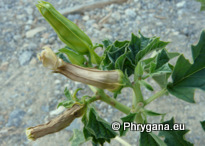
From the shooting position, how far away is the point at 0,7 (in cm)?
211

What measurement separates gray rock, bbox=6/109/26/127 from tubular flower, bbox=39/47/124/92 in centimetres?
88

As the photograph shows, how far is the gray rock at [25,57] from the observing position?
1.69m

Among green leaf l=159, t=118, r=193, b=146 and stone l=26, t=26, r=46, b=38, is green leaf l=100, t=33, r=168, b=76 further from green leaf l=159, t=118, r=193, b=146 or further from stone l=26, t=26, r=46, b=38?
stone l=26, t=26, r=46, b=38

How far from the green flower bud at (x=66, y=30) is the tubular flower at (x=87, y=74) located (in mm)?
98

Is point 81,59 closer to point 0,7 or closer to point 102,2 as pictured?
point 102,2

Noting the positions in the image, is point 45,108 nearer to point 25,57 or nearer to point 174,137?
point 25,57

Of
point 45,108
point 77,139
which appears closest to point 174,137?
point 77,139

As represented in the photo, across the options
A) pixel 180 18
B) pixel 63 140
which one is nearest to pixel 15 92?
pixel 63 140

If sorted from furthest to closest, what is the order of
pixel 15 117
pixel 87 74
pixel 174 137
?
1. pixel 15 117
2. pixel 174 137
3. pixel 87 74

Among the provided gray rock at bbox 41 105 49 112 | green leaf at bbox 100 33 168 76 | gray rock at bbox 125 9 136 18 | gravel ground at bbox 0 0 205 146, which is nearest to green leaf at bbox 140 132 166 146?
green leaf at bbox 100 33 168 76

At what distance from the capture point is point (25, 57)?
1.70 meters

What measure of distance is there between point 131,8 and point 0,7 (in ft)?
3.40

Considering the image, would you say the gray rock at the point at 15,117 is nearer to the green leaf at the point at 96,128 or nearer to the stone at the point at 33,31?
the stone at the point at 33,31

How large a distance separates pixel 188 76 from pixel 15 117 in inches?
39.5
